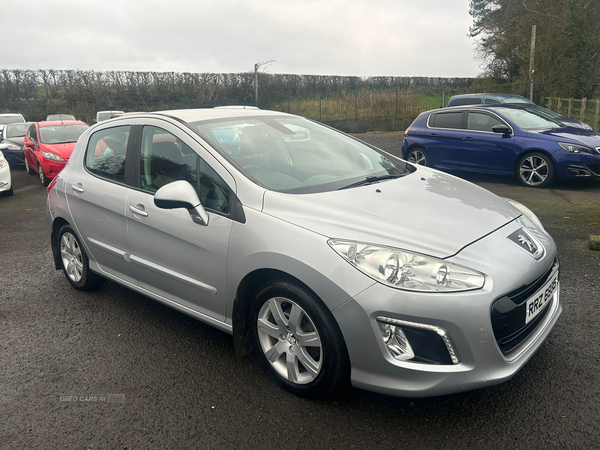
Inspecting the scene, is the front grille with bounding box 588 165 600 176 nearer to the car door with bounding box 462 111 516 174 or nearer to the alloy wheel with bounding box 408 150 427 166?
the car door with bounding box 462 111 516 174

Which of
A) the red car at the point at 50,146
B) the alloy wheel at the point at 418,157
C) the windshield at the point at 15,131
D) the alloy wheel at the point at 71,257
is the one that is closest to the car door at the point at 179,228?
the alloy wheel at the point at 71,257

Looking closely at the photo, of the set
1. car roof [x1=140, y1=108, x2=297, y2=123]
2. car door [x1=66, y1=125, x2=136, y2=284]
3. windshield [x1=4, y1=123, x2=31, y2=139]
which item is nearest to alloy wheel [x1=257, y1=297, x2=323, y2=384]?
car door [x1=66, y1=125, x2=136, y2=284]

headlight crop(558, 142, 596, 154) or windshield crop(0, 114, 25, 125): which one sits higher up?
windshield crop(0, 114, 25, 125)

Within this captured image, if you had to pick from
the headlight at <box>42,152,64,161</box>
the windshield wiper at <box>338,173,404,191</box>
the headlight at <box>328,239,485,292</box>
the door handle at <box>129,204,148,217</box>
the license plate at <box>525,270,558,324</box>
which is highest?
the windshield wiper at <box>338,173,404,191</box>

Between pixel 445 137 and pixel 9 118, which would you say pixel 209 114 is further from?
pixel 9 118

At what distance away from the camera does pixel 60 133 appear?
12.5 m

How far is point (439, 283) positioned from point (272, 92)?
29.6m

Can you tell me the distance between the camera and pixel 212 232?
310 centimetres

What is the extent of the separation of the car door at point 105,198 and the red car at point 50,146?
23.9ft

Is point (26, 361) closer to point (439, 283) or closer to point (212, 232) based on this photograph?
point (212, 232)

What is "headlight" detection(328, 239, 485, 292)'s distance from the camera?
2.42m

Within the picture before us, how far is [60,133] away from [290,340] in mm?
11670

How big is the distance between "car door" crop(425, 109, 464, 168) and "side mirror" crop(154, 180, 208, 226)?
7.93 metres

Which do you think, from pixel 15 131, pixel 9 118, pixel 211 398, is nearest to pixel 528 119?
pixel 211 398
